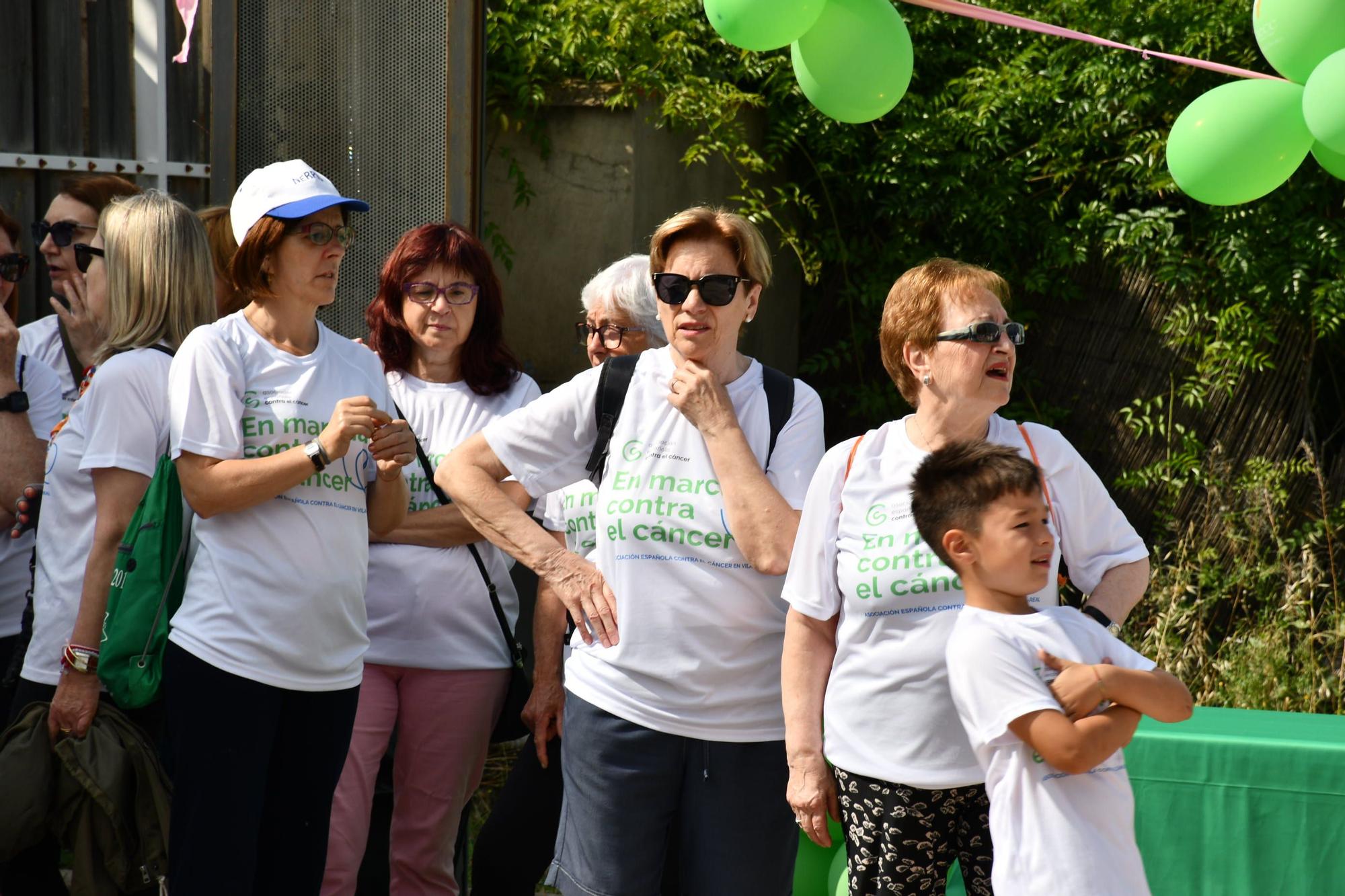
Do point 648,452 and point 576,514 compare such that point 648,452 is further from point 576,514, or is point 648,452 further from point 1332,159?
point 1332,159

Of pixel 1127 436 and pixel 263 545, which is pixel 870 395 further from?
pixel 263 545

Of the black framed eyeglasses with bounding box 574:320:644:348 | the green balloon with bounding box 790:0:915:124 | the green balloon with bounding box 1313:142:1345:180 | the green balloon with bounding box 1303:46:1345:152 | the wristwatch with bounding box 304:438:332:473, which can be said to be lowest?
the wristwatch with bounding box 304:438:332:473

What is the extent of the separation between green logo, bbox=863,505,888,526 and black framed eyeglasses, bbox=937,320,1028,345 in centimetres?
34

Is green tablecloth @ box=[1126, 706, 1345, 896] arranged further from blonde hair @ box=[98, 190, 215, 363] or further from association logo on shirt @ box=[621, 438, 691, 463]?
blonde hair @ box=[98, 190, 215, 363]

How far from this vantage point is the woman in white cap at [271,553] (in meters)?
2.81

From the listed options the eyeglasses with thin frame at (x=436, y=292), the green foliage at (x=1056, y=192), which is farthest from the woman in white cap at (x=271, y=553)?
the green foliage at (x=1056, y=192)

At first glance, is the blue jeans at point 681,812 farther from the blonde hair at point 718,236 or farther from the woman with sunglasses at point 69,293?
the woman with sunglasses at point 69,293

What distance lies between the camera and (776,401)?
9.01ft

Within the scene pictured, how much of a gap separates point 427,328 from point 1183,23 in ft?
13.1

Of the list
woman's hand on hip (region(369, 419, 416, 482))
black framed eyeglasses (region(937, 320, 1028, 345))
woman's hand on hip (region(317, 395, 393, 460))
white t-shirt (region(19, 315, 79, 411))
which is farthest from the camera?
white t-shirt (region(19, 315, 79, 411))

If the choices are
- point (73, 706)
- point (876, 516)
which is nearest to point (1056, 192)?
point (876, 516)

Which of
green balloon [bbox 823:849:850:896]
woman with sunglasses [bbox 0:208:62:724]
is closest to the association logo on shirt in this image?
green balloon [bbox 823:849:850:896]

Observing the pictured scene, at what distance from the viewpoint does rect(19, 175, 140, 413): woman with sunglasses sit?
374 cm

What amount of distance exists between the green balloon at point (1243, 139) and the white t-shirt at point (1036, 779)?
1662 mm
